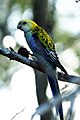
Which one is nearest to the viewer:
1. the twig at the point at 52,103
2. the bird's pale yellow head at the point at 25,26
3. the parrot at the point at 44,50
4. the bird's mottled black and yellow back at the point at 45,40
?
the twig at the point at 52,103

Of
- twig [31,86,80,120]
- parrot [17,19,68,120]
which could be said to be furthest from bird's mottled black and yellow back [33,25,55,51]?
twig [31,86,80,120]

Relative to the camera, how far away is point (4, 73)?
19.0 ft

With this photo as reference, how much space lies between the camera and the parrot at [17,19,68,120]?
6.91 feet

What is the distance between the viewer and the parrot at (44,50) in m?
2.11

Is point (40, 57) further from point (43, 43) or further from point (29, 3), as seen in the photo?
point (29, 3)

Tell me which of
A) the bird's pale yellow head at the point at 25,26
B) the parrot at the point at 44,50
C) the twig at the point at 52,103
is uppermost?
the bird's pale yellow head at the point at 25,26

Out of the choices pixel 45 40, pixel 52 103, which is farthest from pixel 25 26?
pixel 52 103

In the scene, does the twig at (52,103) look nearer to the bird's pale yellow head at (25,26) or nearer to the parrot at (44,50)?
the parrot at (44,50)

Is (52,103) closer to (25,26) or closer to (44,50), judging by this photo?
(44,50)

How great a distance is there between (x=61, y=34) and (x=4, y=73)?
37.2 inches

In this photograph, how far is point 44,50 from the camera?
90.8 inches

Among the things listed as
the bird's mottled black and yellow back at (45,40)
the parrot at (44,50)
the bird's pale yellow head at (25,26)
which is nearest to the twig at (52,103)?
the parrot at (44,50)

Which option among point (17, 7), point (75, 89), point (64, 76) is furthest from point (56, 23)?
point (75, 89)

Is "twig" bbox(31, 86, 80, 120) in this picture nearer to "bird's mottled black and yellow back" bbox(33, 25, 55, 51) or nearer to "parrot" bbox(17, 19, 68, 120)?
"parrot" bbox(17, 19, 68, 120)
